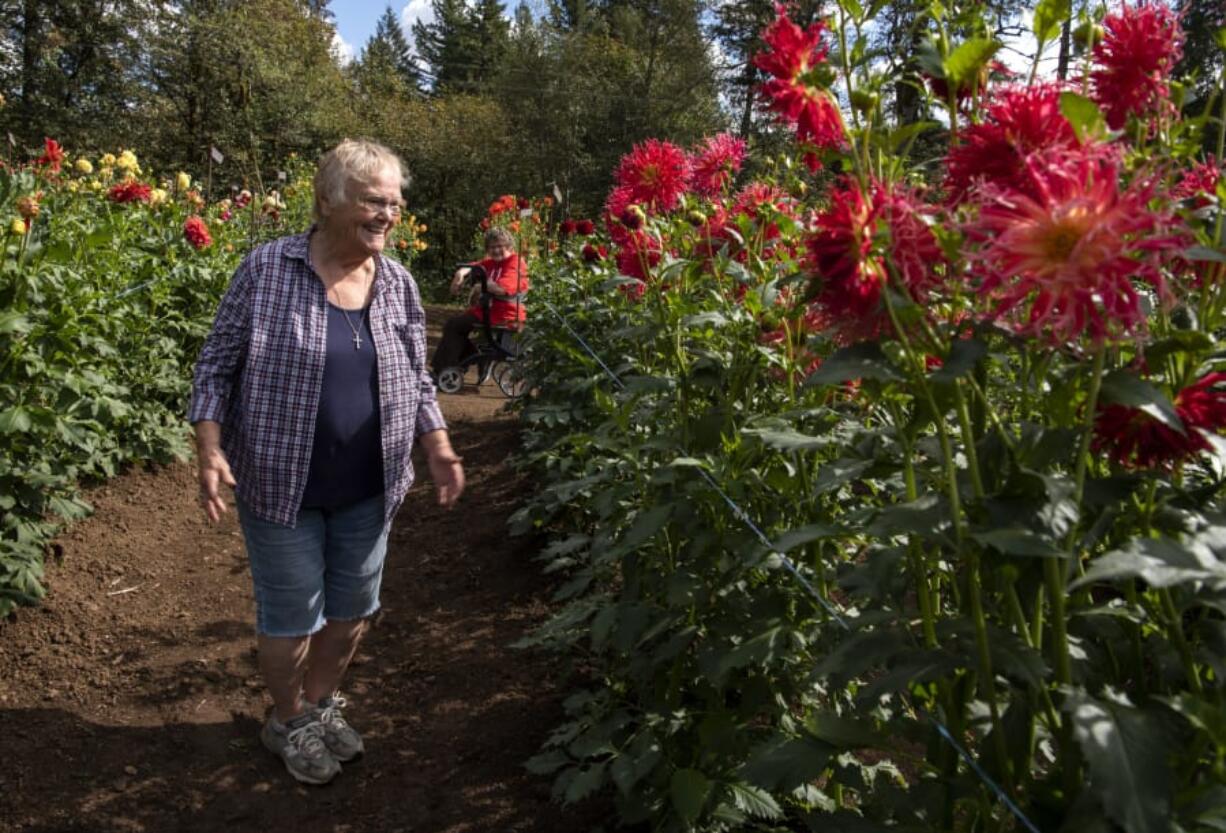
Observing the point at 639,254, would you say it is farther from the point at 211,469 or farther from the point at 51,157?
the point at 51,157

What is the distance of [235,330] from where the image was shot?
8.21 feet

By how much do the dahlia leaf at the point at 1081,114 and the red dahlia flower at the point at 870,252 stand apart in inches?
7.0

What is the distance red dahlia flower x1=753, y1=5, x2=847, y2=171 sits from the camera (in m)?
1.37

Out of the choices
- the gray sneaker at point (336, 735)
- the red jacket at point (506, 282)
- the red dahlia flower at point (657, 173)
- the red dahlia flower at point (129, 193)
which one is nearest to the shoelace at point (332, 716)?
the gray sneaker at point (336, 735)

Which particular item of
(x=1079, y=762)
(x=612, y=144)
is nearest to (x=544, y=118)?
(x=612, y=144)

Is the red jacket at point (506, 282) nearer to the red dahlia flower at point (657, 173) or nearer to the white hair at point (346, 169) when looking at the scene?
the red dahlia flower at point (657, 173)

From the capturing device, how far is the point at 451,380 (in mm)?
8531

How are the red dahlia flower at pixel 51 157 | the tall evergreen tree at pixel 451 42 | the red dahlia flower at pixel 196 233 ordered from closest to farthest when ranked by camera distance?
the red dahlia flower at pixel 51 157 < the red dahlia flower at pixel 196 233 < the tall evergreen tree at pixel 451 42

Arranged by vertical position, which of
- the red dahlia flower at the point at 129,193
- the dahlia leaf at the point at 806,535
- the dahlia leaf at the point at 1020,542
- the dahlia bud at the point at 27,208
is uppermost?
the red dahlia flower at the point at 129,193

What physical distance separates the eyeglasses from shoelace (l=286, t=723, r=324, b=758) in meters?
1.48

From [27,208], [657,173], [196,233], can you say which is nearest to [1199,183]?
[657,173]

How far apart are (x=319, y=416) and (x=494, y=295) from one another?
5589 mm

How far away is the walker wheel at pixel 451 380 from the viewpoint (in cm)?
845

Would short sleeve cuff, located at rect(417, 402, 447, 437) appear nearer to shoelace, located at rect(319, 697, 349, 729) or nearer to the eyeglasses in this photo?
the eyeglasses
